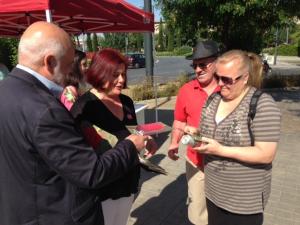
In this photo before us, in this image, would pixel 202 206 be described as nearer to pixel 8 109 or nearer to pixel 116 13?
pixel 8 109

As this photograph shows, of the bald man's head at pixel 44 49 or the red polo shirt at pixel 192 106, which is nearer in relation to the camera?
the bald man's head at pixel 44 49

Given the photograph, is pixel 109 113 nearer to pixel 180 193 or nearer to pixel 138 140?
pixel 138 140

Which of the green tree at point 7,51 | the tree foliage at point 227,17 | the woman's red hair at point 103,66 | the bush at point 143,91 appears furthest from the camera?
the green tree at point 7,51

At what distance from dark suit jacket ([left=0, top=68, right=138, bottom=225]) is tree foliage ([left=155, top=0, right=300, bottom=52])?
25.9ft

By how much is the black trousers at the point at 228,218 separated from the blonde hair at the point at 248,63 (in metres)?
0.83

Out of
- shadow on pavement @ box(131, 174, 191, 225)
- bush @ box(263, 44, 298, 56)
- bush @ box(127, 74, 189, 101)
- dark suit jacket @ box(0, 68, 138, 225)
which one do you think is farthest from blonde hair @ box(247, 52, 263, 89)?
bush @ box(263, 44, 298, 56)

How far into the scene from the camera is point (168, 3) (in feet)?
33.5

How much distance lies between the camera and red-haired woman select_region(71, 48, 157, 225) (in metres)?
2.40

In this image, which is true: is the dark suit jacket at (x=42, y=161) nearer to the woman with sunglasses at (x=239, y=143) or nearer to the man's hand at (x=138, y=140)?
the man's hand at (x=138, y=140)

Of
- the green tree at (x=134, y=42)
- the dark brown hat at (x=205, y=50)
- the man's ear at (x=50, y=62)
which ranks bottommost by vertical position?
the green tree at (x=134, y=42)

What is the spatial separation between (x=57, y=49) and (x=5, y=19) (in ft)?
16.2

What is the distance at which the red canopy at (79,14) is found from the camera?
12.4 ft

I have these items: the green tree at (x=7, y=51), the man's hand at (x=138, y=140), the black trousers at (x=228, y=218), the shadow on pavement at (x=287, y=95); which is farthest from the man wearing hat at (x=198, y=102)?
the green tree at (x=7, y=51)

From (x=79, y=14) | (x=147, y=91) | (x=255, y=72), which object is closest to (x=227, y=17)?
(x=147, y=91)
